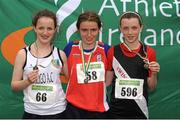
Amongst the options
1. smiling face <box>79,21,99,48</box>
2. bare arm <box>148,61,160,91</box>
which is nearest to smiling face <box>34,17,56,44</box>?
smiling face <box>79,21,99,48</box>

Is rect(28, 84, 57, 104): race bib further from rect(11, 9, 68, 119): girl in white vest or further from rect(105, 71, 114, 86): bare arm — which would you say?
rect(105, 71, 114, 86): bare arm

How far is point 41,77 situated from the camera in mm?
2943

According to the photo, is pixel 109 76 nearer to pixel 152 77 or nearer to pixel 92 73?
pixel 92 73

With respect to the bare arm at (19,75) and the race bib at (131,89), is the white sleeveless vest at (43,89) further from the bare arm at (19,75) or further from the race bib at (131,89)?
the race bib at (131,89)

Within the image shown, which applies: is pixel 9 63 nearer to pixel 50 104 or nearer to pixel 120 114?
pixel 50 104

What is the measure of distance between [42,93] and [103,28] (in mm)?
1342

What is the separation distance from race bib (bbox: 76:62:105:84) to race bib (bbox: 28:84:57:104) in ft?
0.78

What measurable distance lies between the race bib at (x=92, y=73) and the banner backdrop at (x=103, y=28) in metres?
0.99

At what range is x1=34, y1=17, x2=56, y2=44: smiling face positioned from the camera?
2961 millimetres

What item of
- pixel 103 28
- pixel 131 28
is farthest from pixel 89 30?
pixel 103 28

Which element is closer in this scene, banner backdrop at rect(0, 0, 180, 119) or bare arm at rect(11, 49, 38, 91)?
bare arm at rect(11, 49, 38, 91)

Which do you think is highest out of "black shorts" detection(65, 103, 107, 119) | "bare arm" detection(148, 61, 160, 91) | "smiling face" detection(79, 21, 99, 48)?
"smiling face" detection(79, 21, 99, 48)

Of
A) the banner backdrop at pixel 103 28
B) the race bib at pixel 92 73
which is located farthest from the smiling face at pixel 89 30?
the banner backdrop at pixel 103 28

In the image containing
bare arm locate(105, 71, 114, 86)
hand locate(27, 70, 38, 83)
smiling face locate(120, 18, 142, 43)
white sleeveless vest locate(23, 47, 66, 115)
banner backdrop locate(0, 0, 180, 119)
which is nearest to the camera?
hand locate(27, 70, 38, 83)
